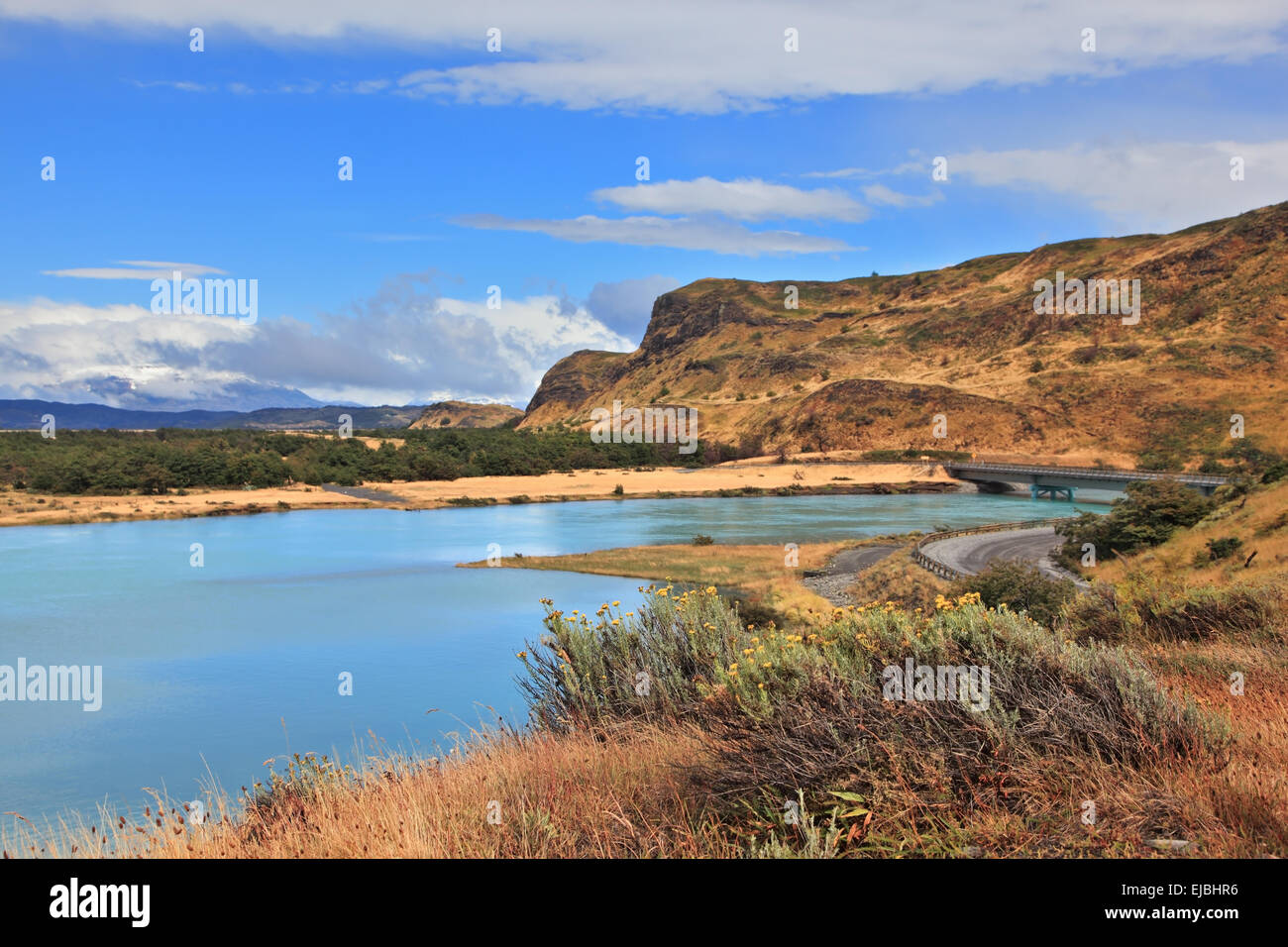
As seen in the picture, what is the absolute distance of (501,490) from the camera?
3285 inches

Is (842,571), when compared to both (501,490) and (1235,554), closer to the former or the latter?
(1235,554)

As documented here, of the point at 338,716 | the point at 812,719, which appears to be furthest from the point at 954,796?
the point at 338,716

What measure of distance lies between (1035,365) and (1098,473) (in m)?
41.7

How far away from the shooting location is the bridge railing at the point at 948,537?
31297mm

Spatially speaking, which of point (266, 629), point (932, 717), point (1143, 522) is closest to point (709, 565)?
point (1143, 522)

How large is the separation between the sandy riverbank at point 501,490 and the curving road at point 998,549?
37102 millimetres

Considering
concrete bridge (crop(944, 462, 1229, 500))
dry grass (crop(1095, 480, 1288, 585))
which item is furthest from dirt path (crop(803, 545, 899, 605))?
concrete bridge (crop(944, 462, 1229, 500))

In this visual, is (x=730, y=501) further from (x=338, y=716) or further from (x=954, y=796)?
(x=954, y=796)

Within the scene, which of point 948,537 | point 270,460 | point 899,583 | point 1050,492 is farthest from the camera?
point 270,460

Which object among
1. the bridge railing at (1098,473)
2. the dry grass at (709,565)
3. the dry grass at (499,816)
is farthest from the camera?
the bridge railing at (1098,473)

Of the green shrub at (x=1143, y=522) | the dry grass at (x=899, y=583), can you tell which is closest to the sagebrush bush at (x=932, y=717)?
the dry grass at (x=899, y=583)

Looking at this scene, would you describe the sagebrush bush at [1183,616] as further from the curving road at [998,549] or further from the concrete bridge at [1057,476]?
the concrete bridge at [1057,476]

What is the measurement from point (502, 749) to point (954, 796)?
4.20m

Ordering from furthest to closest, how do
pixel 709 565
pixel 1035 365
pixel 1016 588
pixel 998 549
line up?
pixel 1035 365
pixel 709 565
pixel 998 549
pixel 1016 588
